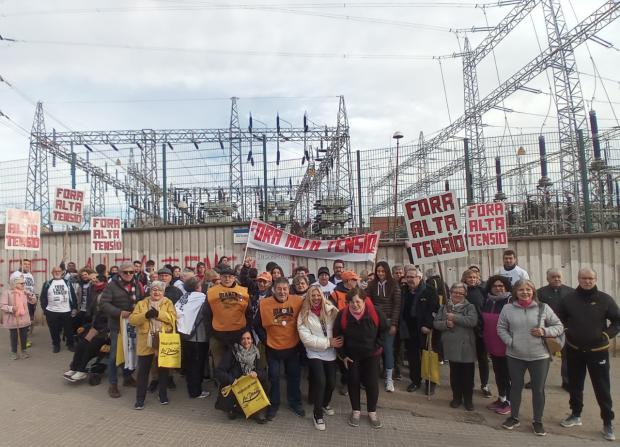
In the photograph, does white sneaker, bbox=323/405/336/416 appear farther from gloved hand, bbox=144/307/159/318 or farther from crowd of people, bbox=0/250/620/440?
gloved hand, bbox=144/307/159/318

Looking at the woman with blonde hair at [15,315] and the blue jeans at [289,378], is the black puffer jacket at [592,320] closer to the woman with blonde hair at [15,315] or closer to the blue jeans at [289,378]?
the blue jeans at [289,378]

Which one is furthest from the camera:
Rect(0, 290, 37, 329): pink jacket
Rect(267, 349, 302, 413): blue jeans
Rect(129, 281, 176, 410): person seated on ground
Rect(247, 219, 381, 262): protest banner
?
Rect(247, 219, 381, 262): protest banner

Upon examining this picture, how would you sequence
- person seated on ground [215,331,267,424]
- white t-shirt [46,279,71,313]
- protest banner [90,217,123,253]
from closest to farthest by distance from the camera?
person seated on ground [215,331,267,424] < white t-shirt [46,279,71,313] < protest banner [90,217,123,253]

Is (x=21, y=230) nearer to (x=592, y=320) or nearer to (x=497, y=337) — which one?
(x=497, y=337)

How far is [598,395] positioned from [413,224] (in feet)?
10.5

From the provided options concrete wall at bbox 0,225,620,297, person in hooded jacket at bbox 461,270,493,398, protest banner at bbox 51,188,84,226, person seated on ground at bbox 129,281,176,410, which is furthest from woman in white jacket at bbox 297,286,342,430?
protest banner at bbox 51,188,84,226

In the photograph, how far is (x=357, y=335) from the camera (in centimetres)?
478

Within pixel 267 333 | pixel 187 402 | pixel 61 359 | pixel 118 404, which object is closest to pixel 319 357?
pixel 267 333

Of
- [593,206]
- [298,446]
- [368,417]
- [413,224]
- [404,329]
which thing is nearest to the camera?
[298,446]

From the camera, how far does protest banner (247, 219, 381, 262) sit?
934 centimetres

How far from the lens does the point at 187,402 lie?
5477 mm

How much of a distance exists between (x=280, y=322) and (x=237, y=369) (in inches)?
30.4

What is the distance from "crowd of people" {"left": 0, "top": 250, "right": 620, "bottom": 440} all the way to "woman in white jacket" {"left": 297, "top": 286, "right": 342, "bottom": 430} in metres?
0.01

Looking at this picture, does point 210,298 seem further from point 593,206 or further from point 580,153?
point 593,206
